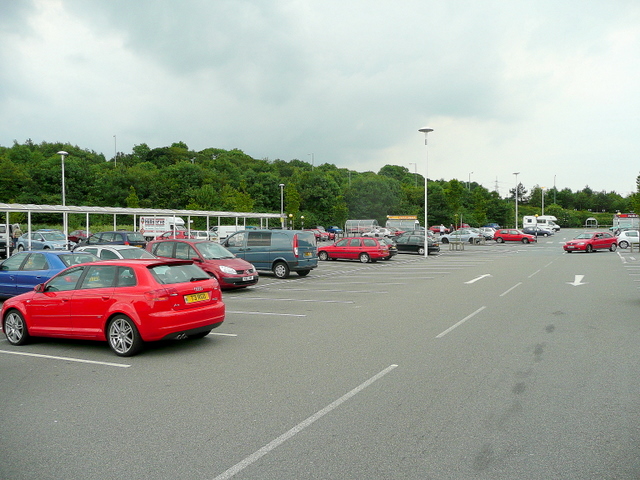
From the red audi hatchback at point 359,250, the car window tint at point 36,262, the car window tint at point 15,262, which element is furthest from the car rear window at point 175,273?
the red audi hatchback at point 359,250

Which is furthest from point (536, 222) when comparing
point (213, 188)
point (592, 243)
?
point (213, 188)

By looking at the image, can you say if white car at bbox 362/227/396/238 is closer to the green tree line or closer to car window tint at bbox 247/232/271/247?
the green tree line

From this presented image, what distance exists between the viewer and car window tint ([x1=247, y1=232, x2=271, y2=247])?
68.9 ft

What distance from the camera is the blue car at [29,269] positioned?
501 inches

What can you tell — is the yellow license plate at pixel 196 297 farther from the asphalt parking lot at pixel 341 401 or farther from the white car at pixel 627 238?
the white car at pixel 627 238

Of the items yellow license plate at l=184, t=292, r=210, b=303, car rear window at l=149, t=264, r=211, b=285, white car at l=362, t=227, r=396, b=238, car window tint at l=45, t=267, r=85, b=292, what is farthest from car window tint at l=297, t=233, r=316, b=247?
white car at l=362, t=227, r=396, b=238

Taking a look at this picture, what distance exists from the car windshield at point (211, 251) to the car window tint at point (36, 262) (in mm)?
4747

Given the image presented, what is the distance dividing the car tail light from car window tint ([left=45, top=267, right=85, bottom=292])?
162cm

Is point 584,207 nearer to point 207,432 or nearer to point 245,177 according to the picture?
point 245,177

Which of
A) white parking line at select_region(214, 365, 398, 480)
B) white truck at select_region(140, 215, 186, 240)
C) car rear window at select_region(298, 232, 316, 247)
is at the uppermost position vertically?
white truck at select_region(140, 215, 186, 240)

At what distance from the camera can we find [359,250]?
29656 millimetres

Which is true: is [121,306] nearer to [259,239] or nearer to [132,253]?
[132,253]

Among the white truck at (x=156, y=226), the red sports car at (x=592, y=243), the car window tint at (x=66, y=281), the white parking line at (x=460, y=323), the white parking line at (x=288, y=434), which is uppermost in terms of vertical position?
the white truck at (x=156, y=226)

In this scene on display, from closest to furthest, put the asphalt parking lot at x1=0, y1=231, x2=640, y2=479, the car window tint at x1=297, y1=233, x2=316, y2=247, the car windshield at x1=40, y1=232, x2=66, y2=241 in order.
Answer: the asphalt parking lot at x1=0, y1=231, x2=640, y2=479, the car window tint at x1=297, y1=233, x2=316, y2=247, the car windshield at x1=40, y1=232, x2=66, y2=241
